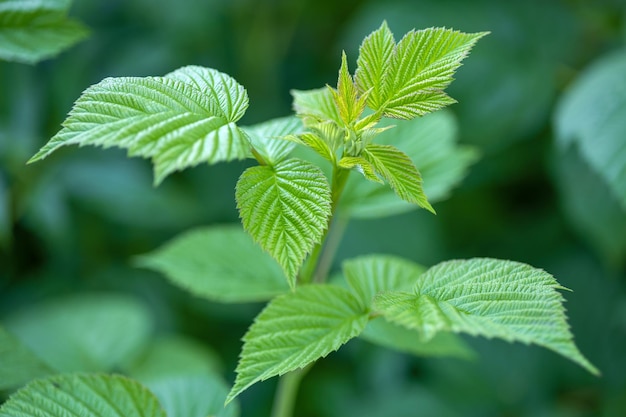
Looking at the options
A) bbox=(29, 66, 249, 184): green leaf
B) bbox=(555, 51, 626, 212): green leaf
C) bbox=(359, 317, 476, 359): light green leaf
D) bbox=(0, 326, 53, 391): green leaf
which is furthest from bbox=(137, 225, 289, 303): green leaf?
bbox=(555, 51, 626, 212): green leaf

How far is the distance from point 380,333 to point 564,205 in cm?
104

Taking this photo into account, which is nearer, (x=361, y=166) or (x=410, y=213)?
(x=361, y=166)

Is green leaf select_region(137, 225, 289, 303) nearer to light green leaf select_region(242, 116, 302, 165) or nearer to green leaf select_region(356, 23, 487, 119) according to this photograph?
light green leaf select_region(242, 116, 302, 165)

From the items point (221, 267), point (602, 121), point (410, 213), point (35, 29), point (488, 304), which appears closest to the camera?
point (488, 304)

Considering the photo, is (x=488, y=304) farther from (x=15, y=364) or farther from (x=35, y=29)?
(x=35, y=29)

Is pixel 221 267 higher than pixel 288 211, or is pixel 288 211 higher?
pixel 288 211

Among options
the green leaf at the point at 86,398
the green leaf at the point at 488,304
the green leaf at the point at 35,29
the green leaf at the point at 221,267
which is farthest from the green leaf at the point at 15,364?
the green leaf at the point at 488,304

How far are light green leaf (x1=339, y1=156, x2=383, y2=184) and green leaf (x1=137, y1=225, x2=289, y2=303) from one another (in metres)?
0.35

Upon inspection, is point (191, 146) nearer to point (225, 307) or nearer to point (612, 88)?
point (612, 88)

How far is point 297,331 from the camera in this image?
71 cm

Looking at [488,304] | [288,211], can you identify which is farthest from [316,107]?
[488,304]

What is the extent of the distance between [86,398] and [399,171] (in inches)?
17.5

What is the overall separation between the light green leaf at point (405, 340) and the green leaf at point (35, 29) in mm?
588

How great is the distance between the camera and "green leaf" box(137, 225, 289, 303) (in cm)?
99
